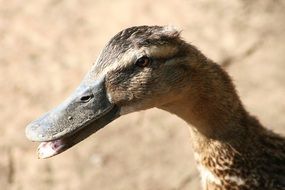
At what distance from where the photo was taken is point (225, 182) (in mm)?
3170

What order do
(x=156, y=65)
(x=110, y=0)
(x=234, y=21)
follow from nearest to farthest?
(x=156, y=65) → (x=234, y=21) → (x=110, y=0)

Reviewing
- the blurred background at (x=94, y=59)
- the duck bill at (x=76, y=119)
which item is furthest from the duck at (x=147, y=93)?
the blurred background at (x=94, y=59)

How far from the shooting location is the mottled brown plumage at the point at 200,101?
2.79m

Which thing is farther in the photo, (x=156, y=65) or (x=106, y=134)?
(x=106, y=134)

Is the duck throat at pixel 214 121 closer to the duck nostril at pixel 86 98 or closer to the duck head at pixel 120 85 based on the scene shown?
the duck head at pixel 120 85

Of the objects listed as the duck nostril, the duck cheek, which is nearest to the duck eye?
the duck cheek

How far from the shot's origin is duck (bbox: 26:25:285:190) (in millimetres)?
2775

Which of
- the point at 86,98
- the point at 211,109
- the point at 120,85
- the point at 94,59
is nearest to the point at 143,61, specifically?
the point at 120,85

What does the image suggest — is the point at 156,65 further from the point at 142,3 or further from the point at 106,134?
the point at 142,3

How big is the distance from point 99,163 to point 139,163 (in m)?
0.27

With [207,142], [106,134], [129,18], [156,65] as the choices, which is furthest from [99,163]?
[156,65]

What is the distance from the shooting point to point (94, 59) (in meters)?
5.14

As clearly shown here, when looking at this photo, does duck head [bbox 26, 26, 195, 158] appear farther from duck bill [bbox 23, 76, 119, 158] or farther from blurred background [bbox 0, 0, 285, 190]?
blurred background [bbox 0, 0, 285, 190]

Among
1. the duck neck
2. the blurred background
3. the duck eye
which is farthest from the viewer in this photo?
the blurred background
